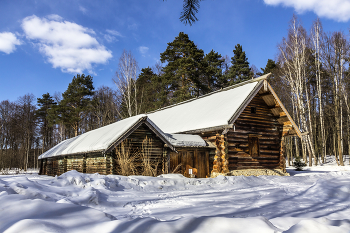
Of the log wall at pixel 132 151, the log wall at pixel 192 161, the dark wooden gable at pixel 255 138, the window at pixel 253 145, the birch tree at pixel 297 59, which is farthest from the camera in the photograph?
the birch tree at pixel 297 59

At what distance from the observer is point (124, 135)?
45.2ft

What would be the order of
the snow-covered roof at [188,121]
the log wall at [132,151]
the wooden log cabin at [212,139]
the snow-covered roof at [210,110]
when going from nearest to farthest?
1. the log wall at [132,151]
2. the snow-covered roof at [188,121]
3. the wooden log cabin at [212,139]
4. the snow-covered roof at [210,110]

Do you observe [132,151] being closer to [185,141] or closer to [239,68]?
[185,141]

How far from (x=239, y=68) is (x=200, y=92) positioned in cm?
850

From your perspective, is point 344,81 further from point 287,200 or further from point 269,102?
point 287,200

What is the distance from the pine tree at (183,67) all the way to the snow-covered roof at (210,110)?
790cm

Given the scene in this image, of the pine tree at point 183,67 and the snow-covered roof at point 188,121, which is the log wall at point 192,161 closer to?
the snow-covered roof at point 188,121

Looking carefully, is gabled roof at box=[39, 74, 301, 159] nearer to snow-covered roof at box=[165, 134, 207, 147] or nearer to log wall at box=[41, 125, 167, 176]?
snow-covered roof at box=[165, 134, 207, 147]

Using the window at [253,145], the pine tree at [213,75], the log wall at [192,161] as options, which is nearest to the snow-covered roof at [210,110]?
the log wall at [192,161]

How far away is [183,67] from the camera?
31656mm

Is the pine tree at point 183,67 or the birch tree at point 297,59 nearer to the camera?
the birch tree at point 297,59

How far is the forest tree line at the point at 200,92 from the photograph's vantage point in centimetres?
2836

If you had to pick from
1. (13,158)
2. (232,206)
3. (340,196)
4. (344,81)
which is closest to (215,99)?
(340,196)

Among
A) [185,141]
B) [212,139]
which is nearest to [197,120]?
[212,139]
